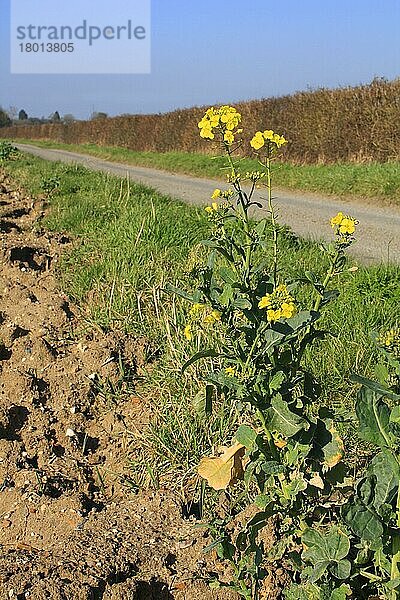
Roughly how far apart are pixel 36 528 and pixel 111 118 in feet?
111

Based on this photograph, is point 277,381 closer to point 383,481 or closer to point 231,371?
point 231,371

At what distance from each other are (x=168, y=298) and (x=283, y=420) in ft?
7.53

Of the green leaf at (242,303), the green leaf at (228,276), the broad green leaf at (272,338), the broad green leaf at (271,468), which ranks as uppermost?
the green leaf at (228,276)

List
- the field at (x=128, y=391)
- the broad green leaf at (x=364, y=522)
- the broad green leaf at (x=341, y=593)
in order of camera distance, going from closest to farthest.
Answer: the broad green leaf at (x=364, y=522)
the broad green leaf at (x=341, y=593)
the field at (x=128, y=391)

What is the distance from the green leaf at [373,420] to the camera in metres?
1.60

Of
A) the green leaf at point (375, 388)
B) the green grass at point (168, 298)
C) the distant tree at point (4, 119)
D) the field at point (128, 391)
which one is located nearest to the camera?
the green leaf at point (375, 388)

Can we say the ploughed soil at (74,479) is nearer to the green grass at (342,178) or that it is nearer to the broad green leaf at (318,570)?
the broad green leaf at (318,570)

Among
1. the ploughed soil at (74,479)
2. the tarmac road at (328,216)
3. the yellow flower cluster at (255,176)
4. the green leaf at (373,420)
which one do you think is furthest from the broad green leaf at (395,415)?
the tarmac road at (328,216)

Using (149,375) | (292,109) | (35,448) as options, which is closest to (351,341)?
(149,375)

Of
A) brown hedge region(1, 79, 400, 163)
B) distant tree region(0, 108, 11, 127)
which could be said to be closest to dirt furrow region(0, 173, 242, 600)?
brown hedge region(1, 79, 400, 163)

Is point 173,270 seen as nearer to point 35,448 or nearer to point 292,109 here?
point 35,448

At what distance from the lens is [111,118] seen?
114 ft

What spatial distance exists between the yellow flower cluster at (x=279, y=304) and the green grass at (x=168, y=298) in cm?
113

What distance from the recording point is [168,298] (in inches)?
159
